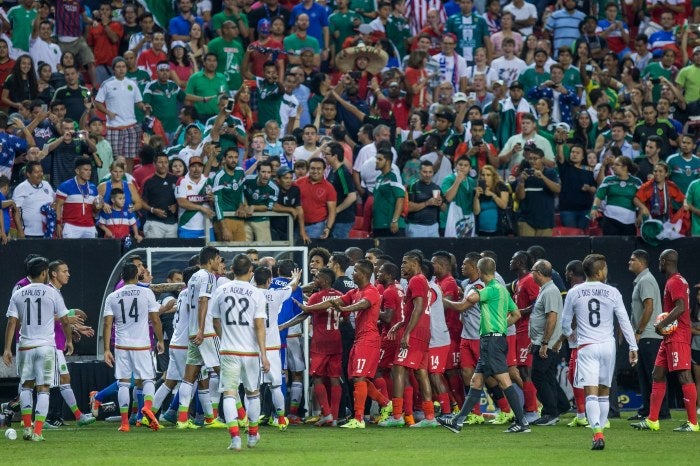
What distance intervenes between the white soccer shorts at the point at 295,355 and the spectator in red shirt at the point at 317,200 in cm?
297

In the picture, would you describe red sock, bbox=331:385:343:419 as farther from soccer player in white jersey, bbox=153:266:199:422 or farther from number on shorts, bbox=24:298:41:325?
number on shorts, bbox=24:298:41:325

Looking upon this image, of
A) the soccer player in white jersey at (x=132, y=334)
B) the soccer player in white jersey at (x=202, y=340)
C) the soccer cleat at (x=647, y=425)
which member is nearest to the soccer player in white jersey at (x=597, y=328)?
the soccer cleat at (x=647, y=425)

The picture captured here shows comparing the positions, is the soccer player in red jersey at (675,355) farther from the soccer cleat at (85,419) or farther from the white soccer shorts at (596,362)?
the soccer cleat at (85,419)

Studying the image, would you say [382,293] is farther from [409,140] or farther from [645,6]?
[645,6]

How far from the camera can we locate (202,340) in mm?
15891

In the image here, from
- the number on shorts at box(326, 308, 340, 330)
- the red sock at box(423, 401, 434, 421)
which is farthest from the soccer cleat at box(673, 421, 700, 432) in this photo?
the number on shorts at box(326, 308, 340, 330)

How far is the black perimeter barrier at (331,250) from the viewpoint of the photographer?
20.1 metres

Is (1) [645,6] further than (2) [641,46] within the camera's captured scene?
Yes

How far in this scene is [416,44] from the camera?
26.9 metres

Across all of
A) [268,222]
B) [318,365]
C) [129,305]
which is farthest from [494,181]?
[129,305]

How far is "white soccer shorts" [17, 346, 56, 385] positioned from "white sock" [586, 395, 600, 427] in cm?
625

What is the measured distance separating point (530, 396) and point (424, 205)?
4751 mm

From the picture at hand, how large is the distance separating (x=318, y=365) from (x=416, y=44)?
11.1m

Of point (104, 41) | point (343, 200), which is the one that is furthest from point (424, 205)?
point (104, 41)
